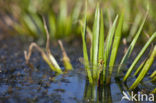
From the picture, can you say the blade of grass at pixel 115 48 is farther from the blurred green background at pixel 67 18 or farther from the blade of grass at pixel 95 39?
the blurred green background at pixel 67 18

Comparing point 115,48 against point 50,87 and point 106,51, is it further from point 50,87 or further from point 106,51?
point 50,87

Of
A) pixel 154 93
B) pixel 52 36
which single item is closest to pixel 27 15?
pixel 52 36

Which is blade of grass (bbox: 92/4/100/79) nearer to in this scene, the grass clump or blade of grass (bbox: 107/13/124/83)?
the grass clump

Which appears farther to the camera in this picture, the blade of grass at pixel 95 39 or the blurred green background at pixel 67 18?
the blurred green background at pixel 67 18

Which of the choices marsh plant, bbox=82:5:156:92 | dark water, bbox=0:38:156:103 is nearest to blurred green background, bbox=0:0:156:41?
dark water, bbox=0:38:156:103

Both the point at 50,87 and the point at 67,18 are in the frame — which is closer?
the point at 50,87

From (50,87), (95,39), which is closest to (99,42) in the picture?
(95,39)

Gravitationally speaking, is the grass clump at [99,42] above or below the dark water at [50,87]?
above

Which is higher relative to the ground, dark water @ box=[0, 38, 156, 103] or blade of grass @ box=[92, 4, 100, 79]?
blade of grass @ box=[92, 4, 100, 79]

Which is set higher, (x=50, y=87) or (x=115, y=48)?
(x=115, y=48)

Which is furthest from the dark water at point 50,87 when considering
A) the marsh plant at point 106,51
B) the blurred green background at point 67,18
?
the blurred green background at point 67,18
